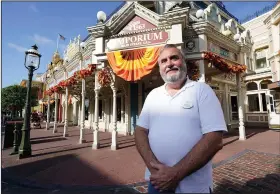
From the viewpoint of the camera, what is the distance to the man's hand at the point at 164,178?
4.20ft

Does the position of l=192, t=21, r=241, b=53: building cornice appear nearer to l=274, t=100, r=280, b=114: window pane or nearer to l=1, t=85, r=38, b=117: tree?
l=274, t=100, r=280, b=114: window pane

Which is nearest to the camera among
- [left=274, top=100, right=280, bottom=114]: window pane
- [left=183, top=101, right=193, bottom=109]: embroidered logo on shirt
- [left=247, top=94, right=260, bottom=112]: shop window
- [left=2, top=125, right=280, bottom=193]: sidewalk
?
[left=183, top=101, right=193, bottom=109]: embroidered logo on shirt

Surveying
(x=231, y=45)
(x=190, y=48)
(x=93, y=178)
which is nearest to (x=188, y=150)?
(x=93, y=178)

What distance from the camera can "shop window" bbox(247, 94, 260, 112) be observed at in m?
16.5

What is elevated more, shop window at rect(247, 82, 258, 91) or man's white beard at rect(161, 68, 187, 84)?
shop window at rect(247, 82, 258, 91)

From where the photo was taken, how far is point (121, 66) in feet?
21.5

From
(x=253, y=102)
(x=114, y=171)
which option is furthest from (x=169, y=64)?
(x=253, y=102)

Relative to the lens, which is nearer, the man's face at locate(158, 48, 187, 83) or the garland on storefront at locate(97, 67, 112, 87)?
the man's face at locate(158, 48, 187, 83)

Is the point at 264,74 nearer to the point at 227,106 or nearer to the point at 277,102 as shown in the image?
the point at 277,102

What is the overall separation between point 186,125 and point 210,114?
0.21 metres

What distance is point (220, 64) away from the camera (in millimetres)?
7102

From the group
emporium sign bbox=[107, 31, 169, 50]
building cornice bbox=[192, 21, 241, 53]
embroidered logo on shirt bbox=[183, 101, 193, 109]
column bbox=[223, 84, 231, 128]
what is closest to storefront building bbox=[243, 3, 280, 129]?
column bbox=[223, 84, 231, 128]

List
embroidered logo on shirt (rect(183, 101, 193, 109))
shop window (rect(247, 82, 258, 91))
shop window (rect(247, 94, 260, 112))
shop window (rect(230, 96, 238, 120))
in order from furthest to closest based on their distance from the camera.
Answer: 1. shop window (rect(247, 82, 258, 91))
2. shop window (rect(247, 94, 260, 112))
3. shop window (rect(230, 96, 238, 120))
4. embroidered logo on shirt (rect(183, 101, 193, 109))

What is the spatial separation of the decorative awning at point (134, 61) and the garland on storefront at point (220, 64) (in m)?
2.11
